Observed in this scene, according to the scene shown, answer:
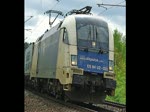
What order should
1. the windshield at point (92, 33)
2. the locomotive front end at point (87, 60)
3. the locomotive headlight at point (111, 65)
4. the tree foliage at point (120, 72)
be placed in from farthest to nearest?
1. the tree foliage at point (120, 72)
2. the locomotive headlight at point (111, 65)
3. the windshield at point (92, 33)
4. the locomotive front end at point (87, 60)

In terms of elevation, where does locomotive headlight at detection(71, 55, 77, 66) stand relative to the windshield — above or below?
below

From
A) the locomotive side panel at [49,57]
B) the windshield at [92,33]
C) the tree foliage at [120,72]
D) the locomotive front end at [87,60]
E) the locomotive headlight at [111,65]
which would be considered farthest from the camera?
the tree foliage at [120,72]

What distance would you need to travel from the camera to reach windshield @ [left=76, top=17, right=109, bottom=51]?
12492 millimetres

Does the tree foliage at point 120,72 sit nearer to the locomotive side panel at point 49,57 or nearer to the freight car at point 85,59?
the locomotive side panel at point 49,57

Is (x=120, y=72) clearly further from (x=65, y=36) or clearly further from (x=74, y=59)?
(x=74, y=59)

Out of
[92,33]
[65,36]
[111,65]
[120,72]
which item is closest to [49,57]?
[65,36]

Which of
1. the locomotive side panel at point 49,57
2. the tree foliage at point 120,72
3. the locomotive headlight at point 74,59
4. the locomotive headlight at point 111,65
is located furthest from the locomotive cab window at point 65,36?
the tree foliage at point 120,72

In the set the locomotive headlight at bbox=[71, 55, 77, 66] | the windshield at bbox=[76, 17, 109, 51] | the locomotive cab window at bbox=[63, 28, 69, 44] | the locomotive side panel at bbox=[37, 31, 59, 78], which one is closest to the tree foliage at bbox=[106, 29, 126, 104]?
the locomotive side panel at bbox=[37, 31, 59, 78]

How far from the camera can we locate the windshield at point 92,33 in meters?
12.5

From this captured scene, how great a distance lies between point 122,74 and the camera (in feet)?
153

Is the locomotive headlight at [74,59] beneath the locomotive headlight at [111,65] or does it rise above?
above

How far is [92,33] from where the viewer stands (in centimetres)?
1267

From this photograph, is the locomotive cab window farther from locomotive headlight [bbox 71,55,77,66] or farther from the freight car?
locomotive headlight [bbox 71,55,77,66]
